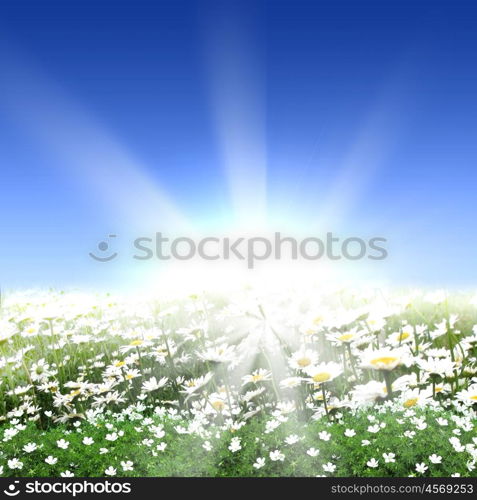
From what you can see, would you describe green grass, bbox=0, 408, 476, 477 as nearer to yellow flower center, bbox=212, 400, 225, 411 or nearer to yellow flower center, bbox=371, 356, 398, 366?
yellow flower center, bbox=212, 400, 225, 411

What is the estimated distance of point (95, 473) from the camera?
8.32 feet

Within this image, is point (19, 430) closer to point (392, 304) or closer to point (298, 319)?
point (298, 319)

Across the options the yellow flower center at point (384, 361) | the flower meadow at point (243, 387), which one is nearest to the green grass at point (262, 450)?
the flower meadow at point (243, 387)

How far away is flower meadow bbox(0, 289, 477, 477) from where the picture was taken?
2.52 metres

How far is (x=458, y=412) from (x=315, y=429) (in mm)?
855

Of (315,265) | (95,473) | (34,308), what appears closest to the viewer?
(95,473)

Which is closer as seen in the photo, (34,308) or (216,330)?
(216,330)

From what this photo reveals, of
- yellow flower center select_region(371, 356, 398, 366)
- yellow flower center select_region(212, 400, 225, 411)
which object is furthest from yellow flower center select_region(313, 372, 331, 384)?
yellow flower center select_region(212, 400, 225, 411)

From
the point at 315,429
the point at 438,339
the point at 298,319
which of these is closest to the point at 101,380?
the point at 298,319

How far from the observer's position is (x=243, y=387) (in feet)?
11.0

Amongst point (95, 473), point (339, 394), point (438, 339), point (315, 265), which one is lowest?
point (95, 473)

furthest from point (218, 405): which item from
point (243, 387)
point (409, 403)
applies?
point (409, 403)

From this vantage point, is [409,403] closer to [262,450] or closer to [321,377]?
[321,377]

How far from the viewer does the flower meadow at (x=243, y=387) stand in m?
2.52
